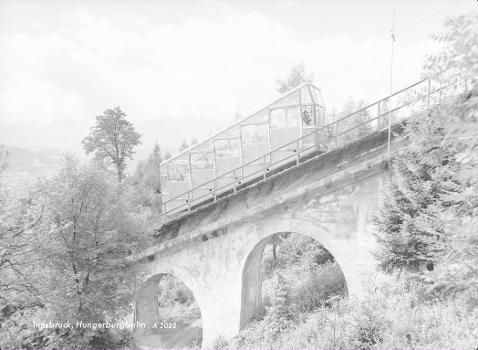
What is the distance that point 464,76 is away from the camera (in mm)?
4121

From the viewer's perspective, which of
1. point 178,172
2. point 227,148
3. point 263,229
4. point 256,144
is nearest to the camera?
point 263,229

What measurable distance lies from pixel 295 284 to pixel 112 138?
22.4 metres

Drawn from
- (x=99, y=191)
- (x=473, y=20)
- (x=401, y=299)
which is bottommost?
(x=401, y=299)

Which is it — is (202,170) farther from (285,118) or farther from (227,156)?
(285,118)

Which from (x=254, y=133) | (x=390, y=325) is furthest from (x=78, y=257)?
(x=390, y=325)

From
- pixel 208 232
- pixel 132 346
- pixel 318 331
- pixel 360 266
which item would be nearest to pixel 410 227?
pixel 360 266

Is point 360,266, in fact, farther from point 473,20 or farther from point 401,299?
point 473,20

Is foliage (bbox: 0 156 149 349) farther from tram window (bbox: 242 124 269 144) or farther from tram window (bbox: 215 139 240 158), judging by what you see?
tram window (bbox: 242 124 269 144)

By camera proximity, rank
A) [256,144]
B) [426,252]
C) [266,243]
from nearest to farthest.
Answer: [426,252] < [266,243] < [256,144]

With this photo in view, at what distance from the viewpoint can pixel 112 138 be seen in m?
30.5

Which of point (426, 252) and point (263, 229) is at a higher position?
point (263, 229)

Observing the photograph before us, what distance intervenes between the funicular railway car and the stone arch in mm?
2373

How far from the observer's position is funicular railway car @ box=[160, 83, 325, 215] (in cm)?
1381

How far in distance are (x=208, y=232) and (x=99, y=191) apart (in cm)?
397
